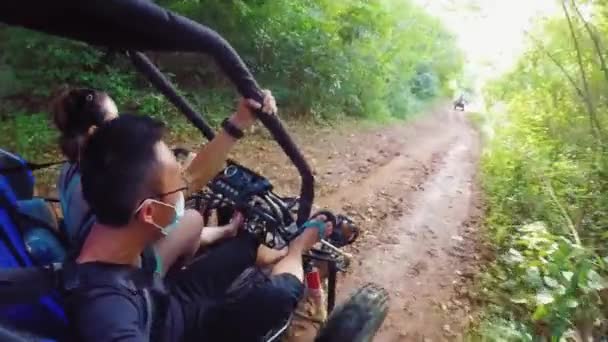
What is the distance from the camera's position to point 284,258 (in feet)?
7.57

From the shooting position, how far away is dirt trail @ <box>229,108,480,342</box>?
4035mm

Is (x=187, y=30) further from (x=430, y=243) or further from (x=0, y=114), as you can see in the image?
(x=0, y=114)

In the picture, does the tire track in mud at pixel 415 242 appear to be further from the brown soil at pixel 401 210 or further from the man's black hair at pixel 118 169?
the man's black hair at pixel 118 169

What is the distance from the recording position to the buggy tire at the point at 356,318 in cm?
222

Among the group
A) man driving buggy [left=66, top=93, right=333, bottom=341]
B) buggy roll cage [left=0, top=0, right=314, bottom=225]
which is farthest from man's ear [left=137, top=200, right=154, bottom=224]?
buggy roll cage [left=0, top=0, right=314, bottom=225]

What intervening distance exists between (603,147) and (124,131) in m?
4.32

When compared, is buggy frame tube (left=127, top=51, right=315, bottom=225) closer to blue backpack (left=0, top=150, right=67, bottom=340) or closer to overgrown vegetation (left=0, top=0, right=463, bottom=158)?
blue backpack (left=0, top=150, right=67, bottom=340)

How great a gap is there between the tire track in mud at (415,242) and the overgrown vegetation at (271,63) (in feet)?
8.09

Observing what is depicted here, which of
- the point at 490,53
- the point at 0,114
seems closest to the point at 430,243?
the point at 0,114

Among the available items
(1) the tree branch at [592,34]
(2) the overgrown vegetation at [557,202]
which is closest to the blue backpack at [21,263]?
(2) the overgrown vegetation at [557,202]

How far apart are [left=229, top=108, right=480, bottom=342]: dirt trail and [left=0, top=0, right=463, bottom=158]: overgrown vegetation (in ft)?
3.80

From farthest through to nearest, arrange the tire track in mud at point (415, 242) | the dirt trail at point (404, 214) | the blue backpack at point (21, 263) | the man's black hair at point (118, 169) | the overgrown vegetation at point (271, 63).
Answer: the overgrown vegetation at point (271, 63), the dirt trail at point (404, 214), the tire track in mud at point (415, 242), the man's black hair at point (118, 169), the blue backpack at point (21, 263)

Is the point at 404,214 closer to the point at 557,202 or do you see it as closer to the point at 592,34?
the point at 557,202

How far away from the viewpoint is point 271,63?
362 inches
